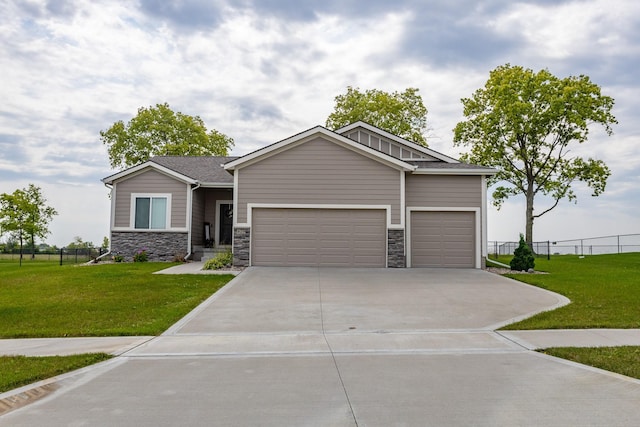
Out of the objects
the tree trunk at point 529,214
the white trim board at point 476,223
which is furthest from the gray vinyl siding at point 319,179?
the tree trunk at point 529,214

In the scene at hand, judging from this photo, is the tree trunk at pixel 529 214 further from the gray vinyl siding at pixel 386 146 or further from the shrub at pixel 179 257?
the shrub at pixel 179 257

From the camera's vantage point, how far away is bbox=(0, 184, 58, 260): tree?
3359cm

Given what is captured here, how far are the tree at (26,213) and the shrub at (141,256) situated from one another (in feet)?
56.0

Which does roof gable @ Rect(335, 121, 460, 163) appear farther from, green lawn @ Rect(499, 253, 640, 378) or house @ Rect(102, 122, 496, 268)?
green lawn @ Rect(499, 253, 640, 378)

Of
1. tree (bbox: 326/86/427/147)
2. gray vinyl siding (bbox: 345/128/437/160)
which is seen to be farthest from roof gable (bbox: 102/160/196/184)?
tree (bbox: 326/86/427/147)

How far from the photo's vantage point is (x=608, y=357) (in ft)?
20.9

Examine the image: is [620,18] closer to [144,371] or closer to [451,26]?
[451,26]

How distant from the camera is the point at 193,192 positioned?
67.7 ft

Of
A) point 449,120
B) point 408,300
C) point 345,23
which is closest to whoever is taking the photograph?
point 408,300

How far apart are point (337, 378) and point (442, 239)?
13.4m

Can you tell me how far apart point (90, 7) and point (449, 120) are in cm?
2917

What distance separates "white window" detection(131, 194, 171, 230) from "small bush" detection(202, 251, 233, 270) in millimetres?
4449

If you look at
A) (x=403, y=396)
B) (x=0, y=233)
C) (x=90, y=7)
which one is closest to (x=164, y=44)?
(x=90, y=7)

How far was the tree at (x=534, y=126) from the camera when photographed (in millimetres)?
30562
